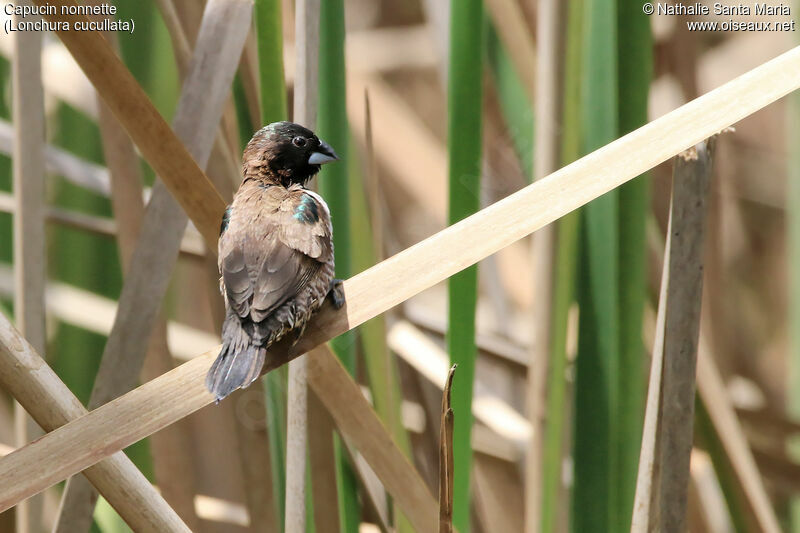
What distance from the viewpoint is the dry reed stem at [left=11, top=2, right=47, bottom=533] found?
1562 mm

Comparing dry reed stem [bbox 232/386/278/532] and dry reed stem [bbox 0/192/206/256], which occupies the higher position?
dry reed stem [bbox 0/192/206/256]

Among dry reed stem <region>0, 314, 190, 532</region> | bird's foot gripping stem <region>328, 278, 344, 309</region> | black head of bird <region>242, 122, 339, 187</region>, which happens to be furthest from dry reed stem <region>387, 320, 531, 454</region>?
dry reed stem <region>0, 314, 190, 532</region>

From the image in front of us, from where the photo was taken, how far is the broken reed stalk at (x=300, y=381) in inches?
50.9

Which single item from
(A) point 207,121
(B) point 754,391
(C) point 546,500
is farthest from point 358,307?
(B) point 754,391

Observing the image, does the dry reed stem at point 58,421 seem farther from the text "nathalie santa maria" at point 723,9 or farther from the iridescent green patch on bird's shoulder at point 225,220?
the text "nathalie santa maria" at point 723,9

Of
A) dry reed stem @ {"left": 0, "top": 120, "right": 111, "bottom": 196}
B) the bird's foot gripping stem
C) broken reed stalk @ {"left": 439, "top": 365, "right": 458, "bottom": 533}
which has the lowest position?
broken reed stalk @ {"left": 439, "top": 365, "right": 458, "bottom": 533}

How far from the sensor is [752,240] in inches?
117

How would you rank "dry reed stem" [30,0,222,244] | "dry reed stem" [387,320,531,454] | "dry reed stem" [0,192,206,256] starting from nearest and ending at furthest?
"dry reed stem" [30,0,222,244] < "dry reed stem" [0,192,206,256] < "dry reed stem" [387,320,531,454]

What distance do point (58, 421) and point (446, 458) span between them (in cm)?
51

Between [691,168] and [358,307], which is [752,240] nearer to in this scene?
[691,168]

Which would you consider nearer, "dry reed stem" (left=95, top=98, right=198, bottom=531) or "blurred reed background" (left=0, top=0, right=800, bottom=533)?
"blurred reed background" (left=0, top=0, right=800, bottom=533)

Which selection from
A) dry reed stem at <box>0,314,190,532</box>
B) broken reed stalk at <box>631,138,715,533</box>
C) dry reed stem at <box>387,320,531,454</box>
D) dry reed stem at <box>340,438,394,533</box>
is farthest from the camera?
dry reed stem at <box>387,320,531,454</box>

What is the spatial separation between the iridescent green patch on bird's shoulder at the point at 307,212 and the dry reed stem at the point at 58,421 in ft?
1.78

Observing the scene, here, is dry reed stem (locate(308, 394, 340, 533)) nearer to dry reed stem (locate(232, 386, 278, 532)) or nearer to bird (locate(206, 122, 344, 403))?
dry reed stem (locate(232, 386, 278, 532))
